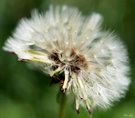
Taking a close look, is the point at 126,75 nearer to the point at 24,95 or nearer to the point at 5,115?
the point at 5,115

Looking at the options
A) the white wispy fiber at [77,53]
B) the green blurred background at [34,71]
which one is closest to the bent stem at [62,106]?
the white wispy fiber at [77,53]

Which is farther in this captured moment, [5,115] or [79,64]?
[5,115]

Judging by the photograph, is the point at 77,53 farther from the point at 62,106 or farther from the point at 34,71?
the point at 34,71

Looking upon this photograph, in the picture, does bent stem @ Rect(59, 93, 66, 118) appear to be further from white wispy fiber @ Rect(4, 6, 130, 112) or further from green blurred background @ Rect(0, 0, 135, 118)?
green blurred background @ Rect(0, 0, 135, 118)

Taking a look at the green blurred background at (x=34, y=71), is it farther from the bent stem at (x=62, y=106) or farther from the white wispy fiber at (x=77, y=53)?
the bent stem at (x=62, y=106)

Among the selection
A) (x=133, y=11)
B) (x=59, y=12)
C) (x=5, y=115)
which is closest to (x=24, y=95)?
(x=5, y=115)
